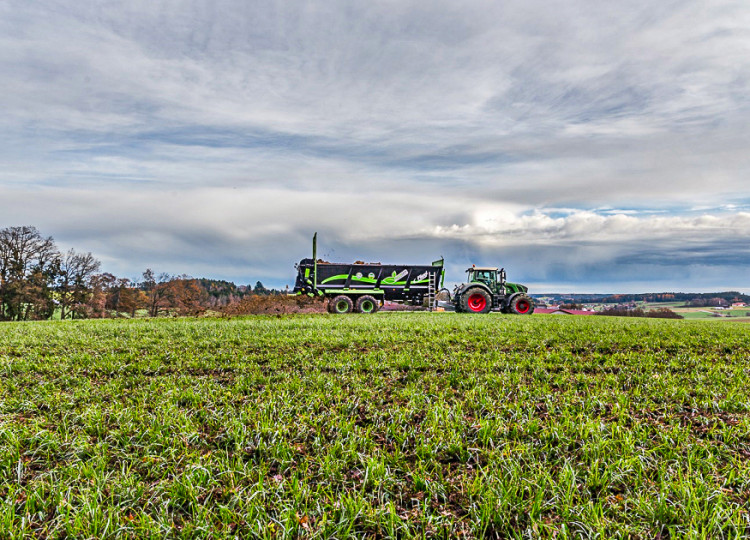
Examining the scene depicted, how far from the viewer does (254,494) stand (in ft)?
9.91

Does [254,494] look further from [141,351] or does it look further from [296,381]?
[141,351]

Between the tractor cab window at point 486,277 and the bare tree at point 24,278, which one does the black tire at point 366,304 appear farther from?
the bare tree at point 24,278

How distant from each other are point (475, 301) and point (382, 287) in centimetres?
537

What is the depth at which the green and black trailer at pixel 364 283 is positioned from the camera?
75.5ft

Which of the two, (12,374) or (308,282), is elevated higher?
(308,282)

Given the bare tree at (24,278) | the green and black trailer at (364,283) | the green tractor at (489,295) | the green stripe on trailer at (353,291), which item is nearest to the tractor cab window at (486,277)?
the green tractor at (489,295)

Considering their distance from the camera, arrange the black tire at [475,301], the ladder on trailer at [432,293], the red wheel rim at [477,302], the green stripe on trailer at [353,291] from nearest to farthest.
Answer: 1. the black tire at [475,301]
2. the red wheel rim at [477,302]
3. the green stripe on trailer at [353,291]
4. the ladder on trailer at [432,293]

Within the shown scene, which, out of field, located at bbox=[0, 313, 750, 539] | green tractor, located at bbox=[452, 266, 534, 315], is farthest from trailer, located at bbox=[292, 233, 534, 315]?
field, located at bbox=[0, 313, 750, 539]

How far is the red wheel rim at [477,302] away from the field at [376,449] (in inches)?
600

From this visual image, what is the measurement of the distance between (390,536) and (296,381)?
343 cm

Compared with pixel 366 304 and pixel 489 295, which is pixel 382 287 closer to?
pixel 366 304

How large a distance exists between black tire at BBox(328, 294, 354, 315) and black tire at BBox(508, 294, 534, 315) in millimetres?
8940

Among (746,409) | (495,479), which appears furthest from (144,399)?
(746,409)

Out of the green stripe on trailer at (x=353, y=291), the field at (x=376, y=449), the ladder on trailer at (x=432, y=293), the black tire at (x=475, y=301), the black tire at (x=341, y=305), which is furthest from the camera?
the ladder on trailer at (x=432, y=293)
